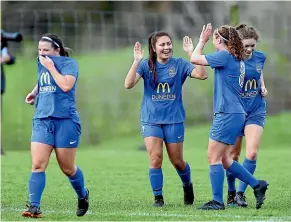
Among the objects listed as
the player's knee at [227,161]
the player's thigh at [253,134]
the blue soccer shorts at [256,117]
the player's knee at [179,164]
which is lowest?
the player's knee at [179,164]

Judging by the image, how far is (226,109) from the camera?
32.4 ft

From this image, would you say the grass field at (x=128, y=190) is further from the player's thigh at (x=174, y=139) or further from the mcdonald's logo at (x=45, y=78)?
the mcdonald's logo at (x=45, y=78)

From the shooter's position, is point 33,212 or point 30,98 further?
point 30,98

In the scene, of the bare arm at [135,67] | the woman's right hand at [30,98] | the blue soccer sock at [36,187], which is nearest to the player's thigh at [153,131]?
the bare arm at [135,67]

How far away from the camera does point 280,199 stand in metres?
11.0

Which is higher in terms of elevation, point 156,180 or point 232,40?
point 232,40

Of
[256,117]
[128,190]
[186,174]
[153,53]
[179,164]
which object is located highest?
[153,53]

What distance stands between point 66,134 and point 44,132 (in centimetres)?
21

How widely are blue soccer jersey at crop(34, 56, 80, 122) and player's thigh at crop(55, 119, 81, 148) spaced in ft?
0.21

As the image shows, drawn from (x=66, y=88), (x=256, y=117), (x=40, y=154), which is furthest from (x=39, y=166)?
(x=256, y=117)

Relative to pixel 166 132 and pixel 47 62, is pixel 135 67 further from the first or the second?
pixel 47 62

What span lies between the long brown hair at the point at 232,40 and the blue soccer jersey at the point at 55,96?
1564mm

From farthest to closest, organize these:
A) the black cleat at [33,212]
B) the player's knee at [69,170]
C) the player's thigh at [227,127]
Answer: the player's thigh at [227,127], the player's knee at [69,170], the black cleat at [33,212]

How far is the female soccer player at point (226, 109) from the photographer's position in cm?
984
